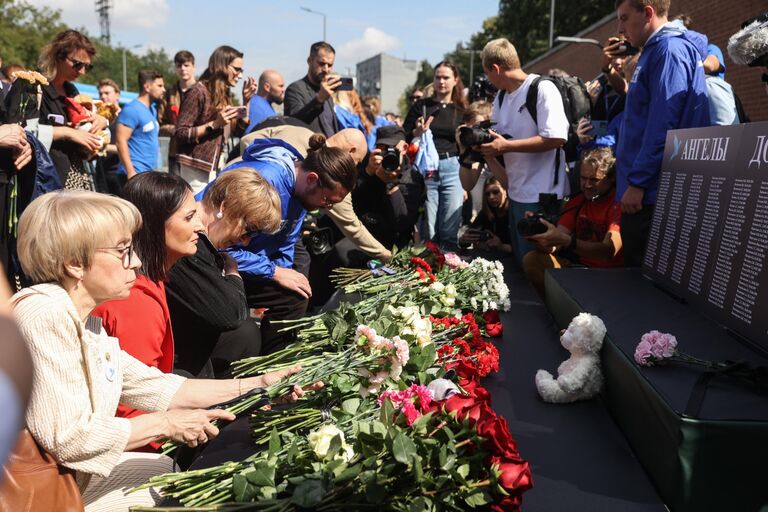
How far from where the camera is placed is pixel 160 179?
2.46 m

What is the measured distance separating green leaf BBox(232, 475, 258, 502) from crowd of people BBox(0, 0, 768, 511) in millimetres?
390

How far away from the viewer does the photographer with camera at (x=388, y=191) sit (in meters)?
5.12

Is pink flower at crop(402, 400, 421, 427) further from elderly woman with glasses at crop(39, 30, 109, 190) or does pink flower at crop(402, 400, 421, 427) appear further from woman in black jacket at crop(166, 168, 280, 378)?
elderly woman with glasses at crop(39, 30, 109, 190)

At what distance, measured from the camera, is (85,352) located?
5.52ft

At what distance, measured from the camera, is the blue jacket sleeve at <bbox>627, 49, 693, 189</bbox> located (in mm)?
3203

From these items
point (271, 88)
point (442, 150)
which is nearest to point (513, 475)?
point (442, 150)

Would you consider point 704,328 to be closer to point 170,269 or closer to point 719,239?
point 719,239

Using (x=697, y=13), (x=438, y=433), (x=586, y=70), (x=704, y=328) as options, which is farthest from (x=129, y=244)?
(x=586, y=70)

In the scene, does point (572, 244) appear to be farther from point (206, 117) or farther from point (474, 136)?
point (206, 117)

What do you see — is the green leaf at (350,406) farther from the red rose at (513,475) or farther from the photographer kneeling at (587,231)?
the photographer kneeling at (587,231)

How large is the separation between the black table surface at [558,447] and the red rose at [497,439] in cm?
17

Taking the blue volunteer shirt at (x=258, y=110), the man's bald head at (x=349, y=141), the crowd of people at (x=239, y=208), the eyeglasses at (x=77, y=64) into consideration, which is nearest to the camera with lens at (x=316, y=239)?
the crowd of people at (x=239, y=208)

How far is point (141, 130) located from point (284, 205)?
3.76 metres

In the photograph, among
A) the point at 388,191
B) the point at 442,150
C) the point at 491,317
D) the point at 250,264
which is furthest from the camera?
the point at 442,150
